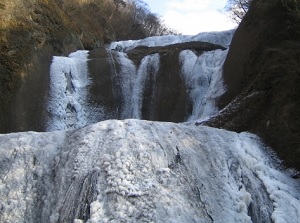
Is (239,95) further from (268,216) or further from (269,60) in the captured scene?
(268,216)

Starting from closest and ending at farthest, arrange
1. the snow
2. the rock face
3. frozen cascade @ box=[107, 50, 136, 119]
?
the rock face → frozen cascade @ box=[107, 50, 136, 119] → the snow

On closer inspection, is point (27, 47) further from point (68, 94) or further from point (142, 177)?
point (142, 177)

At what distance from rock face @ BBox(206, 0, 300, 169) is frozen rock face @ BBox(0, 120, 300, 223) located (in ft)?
2.85

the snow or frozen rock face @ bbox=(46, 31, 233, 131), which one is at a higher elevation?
the snow

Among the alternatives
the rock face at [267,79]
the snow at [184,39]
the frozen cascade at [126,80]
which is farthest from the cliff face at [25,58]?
the snow at [184,39]

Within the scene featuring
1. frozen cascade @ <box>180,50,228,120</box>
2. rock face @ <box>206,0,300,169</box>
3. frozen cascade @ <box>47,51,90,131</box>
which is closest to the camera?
rock face @ <box>206,0,300,169</box>

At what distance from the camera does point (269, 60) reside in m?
8.65

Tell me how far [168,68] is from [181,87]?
3.10ft

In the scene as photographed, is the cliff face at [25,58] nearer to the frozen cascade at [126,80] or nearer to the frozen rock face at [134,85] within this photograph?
the frozen rock face at [134,85]

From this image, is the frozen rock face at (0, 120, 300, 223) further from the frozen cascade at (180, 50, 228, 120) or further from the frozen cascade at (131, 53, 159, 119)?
the frozen cascade at (131, 53, 159, 119)

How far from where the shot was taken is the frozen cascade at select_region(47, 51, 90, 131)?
1102cm

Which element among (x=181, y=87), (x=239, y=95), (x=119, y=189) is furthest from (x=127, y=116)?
(x=119, y=189)

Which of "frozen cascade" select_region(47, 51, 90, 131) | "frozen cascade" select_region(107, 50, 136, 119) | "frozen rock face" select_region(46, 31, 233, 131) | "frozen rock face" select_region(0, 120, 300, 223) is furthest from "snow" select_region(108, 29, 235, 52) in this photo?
"frozen rock face" select_region(0, 120, 300, 223)

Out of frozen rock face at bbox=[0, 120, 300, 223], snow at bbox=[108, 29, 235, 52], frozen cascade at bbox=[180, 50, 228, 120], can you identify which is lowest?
frozen rock face at bbox=[0, 120, 300, 223]
